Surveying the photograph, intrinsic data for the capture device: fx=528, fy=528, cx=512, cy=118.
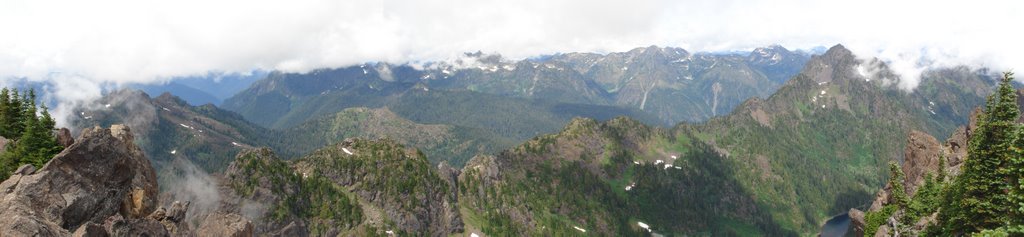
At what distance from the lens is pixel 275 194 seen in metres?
159

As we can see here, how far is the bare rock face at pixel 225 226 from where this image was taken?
176ft

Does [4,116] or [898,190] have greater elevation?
[898,190]

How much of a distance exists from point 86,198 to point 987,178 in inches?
3472

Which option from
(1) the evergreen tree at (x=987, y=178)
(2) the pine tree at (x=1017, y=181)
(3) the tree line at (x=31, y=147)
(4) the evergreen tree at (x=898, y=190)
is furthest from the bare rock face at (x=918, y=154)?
(3) the tree line at (x=31, y=147)

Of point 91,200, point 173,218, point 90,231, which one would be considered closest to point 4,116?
point 91,200

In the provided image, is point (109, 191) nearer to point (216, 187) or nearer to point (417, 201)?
point (216, 187)

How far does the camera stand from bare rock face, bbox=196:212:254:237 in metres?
53.6

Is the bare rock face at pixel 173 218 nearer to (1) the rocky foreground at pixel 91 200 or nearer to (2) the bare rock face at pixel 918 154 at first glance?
(1) the rocky foreground at pixel 91 200

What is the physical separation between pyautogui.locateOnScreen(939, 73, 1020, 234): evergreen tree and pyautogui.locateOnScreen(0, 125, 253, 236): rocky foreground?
2902 inches

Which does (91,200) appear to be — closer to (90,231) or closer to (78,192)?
(78,192)

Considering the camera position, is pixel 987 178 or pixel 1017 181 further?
pixel 987 178

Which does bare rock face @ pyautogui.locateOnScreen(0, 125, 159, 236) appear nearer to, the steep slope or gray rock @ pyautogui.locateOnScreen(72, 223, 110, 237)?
gray rock @ pyautogui.locateOnScreen(72, 223, 110, 237)

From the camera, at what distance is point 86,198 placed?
151 ft

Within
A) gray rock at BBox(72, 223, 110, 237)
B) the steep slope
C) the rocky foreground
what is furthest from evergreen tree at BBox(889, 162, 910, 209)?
the steep slope
